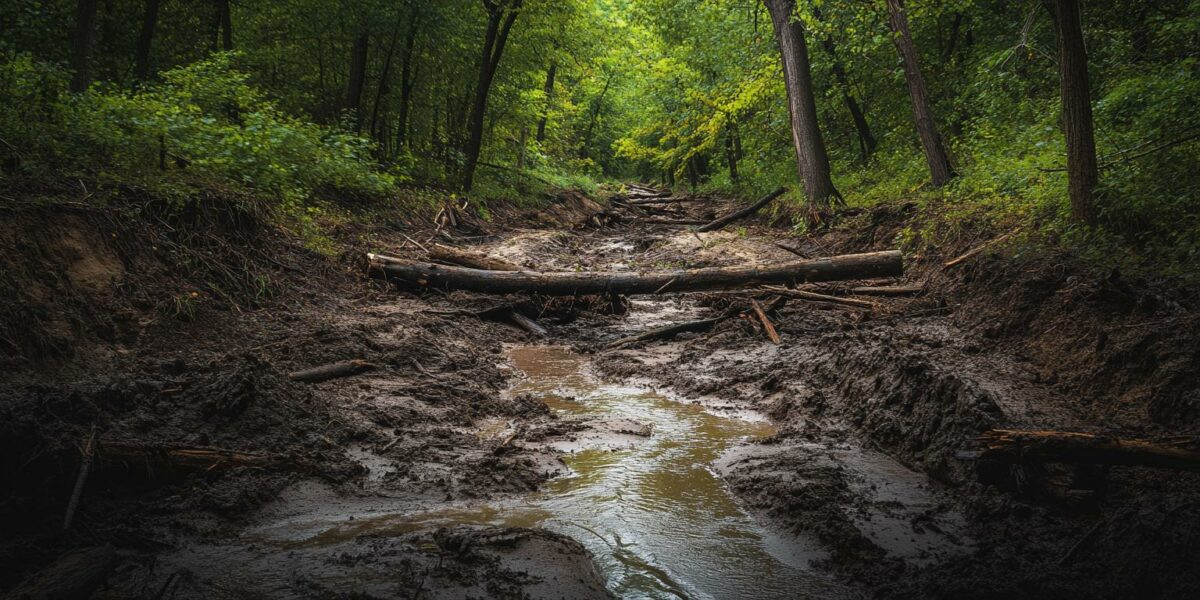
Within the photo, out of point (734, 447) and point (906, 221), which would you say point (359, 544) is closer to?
point (734, 447)

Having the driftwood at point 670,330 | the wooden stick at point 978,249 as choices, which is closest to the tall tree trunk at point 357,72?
the driftwood at point 670,330

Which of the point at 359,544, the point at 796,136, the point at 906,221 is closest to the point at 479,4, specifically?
the point at 796,136

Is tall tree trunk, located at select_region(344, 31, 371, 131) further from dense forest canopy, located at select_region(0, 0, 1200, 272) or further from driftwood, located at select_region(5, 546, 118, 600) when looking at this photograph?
driftwood, located at select_region(5, 546, 118, 600)

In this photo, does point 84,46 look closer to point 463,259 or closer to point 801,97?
point 463,259

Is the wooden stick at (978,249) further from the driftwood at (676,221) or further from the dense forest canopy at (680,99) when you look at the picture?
the driftwood at (676,221)

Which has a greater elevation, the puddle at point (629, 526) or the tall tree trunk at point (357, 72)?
the tall tree trunk at point (357, 72)

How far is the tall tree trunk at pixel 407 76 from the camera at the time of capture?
51.9 ft

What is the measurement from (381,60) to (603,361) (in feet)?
46.6

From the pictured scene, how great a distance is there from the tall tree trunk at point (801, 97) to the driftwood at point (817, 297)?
6312 mm

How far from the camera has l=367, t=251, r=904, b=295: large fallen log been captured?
9492 mm

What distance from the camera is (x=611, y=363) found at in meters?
7.55

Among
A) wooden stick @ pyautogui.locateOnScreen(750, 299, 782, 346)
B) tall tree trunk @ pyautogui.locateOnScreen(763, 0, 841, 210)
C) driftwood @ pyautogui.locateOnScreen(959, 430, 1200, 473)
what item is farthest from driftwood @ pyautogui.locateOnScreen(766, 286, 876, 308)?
tall tree trunk @ pyautogui.locateOnScreen(763, 0, 841, 210)

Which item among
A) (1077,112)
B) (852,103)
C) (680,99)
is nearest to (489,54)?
(852,103)

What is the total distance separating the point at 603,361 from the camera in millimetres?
7699
